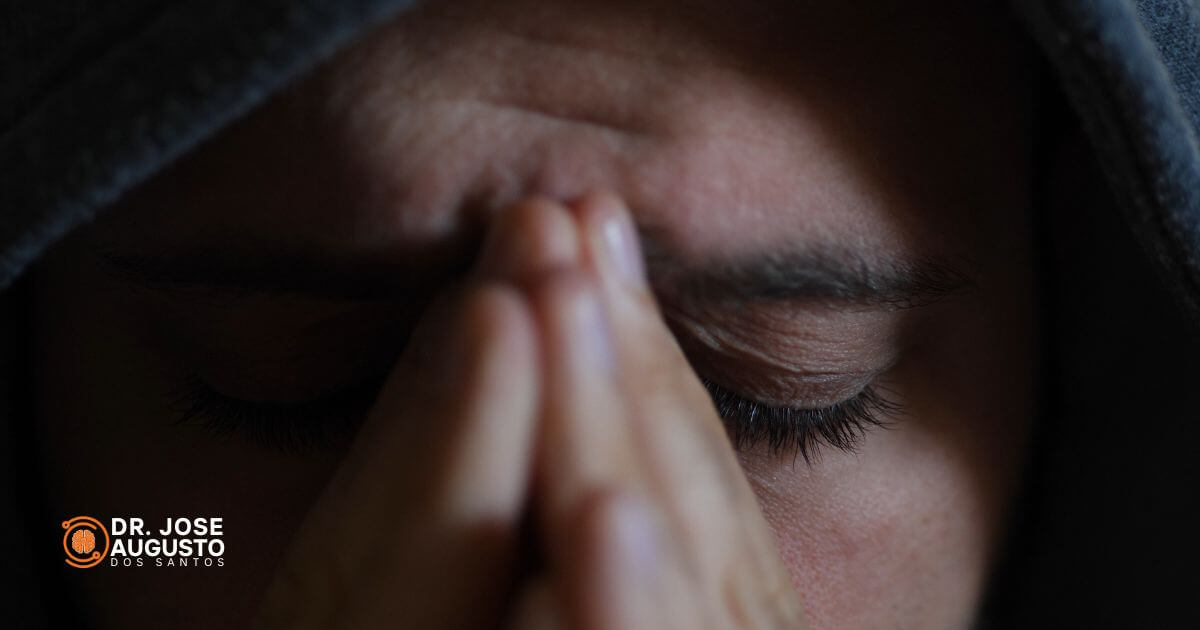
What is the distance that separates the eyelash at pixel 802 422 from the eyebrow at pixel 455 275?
65 mm

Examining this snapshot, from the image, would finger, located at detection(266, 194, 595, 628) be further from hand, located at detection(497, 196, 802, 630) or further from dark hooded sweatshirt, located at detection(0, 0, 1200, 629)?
dark hooded sweatshirt, located at detection(0, 0, 1200, 629)

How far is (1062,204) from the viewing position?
747mm

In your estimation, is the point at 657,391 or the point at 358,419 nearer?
the point at 657,391

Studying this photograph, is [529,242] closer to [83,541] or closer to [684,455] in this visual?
[684,455]

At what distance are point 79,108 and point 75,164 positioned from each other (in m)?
0.02

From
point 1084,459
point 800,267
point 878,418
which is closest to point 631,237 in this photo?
point 800,267

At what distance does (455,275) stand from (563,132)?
84 millimetres

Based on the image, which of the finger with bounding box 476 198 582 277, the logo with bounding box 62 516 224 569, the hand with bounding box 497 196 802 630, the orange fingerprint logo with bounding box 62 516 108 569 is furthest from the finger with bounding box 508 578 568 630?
the orange fingerprint logo with bounding box 62 516 108 569

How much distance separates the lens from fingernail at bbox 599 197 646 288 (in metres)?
0.43

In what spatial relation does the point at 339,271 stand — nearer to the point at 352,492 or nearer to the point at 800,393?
the point at 352,492

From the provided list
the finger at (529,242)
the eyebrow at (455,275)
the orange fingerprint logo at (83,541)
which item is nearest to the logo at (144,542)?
the orange fingerprint logo at (83,541)

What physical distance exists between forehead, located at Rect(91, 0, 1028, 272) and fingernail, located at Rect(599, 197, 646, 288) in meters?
0.03

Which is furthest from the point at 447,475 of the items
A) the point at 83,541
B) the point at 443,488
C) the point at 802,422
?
the point at 83,541

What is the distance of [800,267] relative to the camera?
500mm
